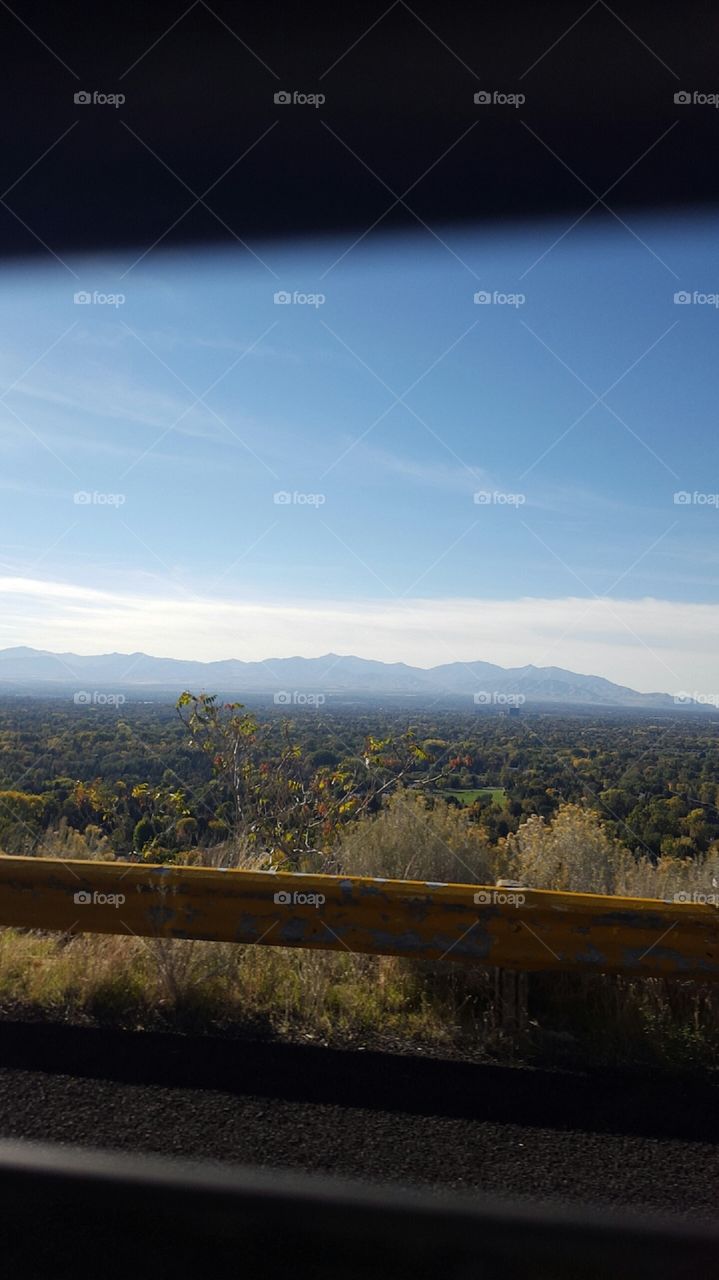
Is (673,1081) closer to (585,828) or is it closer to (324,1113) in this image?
(324,1113)

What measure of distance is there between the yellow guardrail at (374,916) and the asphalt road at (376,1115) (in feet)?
1.52

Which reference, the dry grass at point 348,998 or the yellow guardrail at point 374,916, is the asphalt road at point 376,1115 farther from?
the yellow guardrail at point 374,916

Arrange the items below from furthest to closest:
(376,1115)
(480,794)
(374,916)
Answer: (480,794) → (374,916) → (376,1115)

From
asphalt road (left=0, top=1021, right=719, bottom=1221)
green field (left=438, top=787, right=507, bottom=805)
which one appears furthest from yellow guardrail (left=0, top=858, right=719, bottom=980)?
green field (left=438, top=787, right=507, bottom=805)

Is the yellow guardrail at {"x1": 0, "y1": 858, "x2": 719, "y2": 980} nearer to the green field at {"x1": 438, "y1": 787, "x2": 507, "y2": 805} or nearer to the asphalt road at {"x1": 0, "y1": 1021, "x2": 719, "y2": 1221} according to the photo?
the asphalt road at {"x1": 0, "y1": 1021, "x2": 719, "y2": 1221}

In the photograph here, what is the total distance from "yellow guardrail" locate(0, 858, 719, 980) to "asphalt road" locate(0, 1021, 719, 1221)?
0.46 m

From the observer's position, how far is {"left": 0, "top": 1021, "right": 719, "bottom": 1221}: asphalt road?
2771mm

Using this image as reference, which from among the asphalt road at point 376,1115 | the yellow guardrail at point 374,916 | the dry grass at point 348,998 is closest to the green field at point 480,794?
the dry grass at point 348,998

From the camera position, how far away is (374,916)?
159 inches

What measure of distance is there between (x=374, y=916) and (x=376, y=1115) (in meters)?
0.97

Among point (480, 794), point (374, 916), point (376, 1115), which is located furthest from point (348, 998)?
point (480, 794)

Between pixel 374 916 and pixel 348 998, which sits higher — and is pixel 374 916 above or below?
above

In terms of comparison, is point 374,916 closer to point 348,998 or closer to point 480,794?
point 348,998

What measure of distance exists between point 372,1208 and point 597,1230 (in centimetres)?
61
